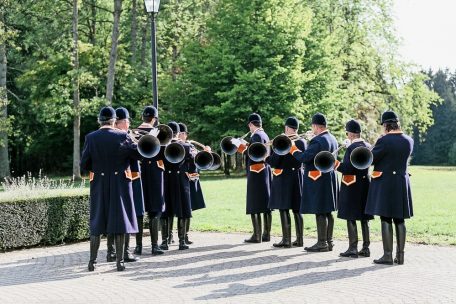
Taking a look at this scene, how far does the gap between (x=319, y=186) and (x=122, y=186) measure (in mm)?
3492

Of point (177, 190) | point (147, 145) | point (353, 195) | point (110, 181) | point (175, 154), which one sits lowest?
point (353, 195)

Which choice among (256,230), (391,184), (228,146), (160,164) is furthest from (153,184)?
(391,184)

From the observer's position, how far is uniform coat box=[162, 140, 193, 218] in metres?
12.7

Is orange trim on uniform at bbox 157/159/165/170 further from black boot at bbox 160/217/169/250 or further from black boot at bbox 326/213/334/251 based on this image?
black boot at bbox 326/213/334/251

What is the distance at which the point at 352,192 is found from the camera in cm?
1148

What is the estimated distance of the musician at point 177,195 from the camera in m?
12.7

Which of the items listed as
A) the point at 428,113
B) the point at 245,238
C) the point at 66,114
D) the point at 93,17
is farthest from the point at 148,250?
the point at 428,113

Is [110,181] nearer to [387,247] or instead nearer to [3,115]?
[387,247]

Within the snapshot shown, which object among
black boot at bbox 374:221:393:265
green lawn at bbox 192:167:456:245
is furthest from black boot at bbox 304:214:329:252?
green lawn at bbox 192:167:456:245

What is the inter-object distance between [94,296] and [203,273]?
1.97m

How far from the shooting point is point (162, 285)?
371 inches

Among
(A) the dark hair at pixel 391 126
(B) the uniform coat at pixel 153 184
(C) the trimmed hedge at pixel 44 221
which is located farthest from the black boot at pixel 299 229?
(C) the trimmed hedge at pixel 44 221

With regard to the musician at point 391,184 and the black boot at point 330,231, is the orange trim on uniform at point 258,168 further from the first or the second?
the musician at point 391,184

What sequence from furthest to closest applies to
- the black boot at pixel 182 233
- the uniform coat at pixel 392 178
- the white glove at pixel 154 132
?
1. the black boot at pixel 182 233
2. the white glove at pixel 154 132
3. the uniform coat at pixel 392 178
